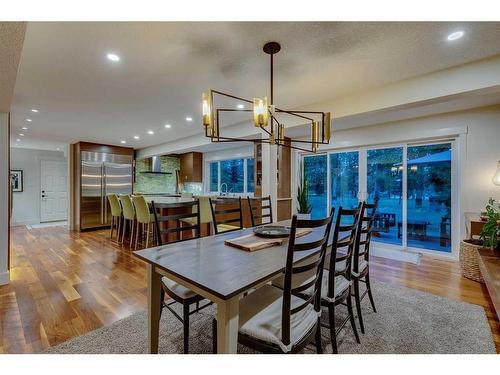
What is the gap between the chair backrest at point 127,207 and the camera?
15.4ft

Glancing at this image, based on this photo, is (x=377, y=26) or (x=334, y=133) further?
(x=334, y=133)

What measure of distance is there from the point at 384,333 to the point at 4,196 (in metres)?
4.21

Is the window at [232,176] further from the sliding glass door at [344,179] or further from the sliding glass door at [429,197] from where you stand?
the sliding glass door at [429,197]

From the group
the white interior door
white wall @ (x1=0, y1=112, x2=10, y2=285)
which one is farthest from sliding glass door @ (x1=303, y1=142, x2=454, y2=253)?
the white interior door

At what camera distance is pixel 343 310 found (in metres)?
2.33

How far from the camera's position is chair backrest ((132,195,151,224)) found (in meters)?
4.20

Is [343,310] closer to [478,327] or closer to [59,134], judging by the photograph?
[478,327]

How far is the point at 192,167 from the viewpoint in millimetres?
7445

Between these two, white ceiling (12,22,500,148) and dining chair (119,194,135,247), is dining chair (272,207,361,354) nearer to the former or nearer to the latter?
white ceiling (12,22,500,148)

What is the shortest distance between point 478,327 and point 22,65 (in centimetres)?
477

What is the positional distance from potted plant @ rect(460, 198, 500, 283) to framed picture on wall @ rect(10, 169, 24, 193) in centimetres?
1039

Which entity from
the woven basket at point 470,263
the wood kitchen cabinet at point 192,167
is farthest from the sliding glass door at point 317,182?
the wood kitchen cabinet at point 192,167
